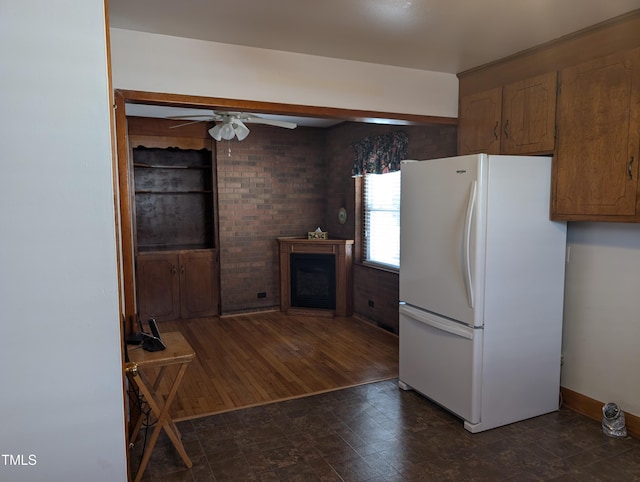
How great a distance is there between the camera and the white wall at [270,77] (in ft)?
9.16

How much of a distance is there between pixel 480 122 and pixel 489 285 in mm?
1390

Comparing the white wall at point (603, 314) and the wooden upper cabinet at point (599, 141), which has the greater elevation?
the wooden upper cabinet at point (599, 141)

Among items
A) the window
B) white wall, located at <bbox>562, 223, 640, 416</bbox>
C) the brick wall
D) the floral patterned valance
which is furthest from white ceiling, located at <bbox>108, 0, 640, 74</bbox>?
the brick wall

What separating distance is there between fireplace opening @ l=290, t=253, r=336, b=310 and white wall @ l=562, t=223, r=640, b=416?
123 inches

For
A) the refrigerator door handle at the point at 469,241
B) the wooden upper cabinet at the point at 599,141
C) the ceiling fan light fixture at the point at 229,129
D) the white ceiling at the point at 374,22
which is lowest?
the refrigerator door handle at the point at 469,241

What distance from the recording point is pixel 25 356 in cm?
168

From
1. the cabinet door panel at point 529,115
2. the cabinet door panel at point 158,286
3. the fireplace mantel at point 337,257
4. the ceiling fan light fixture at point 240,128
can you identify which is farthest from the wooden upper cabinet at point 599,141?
the cabinet door panel at point 158,286

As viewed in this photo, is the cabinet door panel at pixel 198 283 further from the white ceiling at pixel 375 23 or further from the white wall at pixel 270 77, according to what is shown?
the white ceiling at pixel 375 23

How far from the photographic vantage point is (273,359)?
432cm

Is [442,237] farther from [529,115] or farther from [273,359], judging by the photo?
[273,359]

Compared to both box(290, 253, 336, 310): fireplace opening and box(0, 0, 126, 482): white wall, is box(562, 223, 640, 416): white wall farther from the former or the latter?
box(290, 253, 336, 310): fireplace opening

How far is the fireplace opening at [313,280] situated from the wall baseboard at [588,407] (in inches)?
122

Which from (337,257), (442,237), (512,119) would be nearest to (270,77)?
(442,237)

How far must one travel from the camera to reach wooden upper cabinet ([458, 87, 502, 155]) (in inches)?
130
